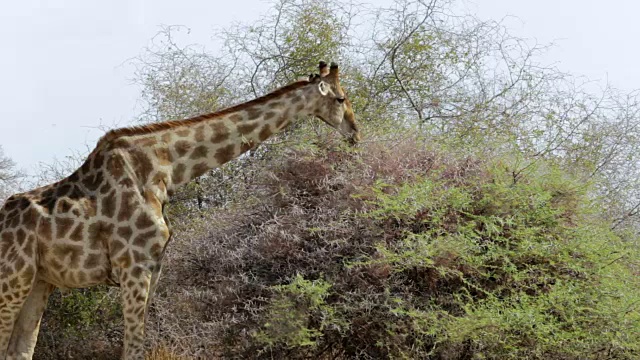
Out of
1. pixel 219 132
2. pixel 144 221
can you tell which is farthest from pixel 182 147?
pixel 144 221

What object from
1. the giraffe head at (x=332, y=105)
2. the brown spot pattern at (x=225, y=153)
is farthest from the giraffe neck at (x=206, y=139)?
the giraffe head at (x=332, y=105)

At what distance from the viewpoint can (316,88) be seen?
8117 millimetres

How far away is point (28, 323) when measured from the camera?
785 cm

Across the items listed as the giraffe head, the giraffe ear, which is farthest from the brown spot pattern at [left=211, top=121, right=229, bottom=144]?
the giraffe ear

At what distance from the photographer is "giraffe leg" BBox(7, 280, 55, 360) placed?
7.78 meters

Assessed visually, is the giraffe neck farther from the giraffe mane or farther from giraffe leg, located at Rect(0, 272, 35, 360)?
giraffe leg, located at Rect(0, 272, 35, 360)

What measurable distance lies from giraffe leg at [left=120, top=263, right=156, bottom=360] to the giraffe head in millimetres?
2169

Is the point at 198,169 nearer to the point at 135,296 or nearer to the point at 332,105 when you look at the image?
the point at 135,296

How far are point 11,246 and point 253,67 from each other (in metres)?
6.16

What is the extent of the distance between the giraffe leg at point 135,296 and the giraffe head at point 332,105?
2.17 m

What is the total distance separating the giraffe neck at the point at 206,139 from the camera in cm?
759

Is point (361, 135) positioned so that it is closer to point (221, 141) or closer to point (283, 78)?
point (221, 141)

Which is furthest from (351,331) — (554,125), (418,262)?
(554,125)

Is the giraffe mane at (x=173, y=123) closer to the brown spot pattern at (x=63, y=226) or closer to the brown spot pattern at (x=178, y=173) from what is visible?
the brown spot pattern at (x=178, y=173)
